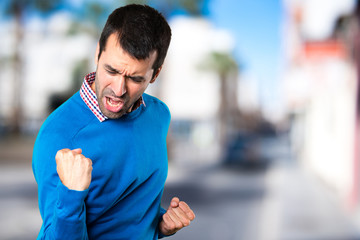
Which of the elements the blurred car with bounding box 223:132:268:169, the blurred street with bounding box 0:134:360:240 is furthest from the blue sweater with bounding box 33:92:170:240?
the blurred car with bounding box 223:132:268:169

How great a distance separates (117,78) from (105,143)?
0.13 meters

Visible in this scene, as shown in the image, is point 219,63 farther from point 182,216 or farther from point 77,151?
point 77,151

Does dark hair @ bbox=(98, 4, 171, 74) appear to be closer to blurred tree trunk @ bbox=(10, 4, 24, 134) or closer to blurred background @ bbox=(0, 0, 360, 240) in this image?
blurred background @ bbox=(0, 0, 360, 240)

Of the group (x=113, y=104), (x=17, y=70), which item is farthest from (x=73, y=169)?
(x=17, y=70)

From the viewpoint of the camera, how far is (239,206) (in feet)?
34.1

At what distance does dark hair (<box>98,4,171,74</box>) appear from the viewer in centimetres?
90

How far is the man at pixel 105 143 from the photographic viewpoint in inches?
33.0

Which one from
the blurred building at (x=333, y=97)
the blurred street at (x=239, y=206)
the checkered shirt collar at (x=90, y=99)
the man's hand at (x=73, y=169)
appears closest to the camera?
the man's hand at (x=73, y=169)

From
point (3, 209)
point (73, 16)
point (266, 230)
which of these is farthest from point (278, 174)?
point (73, 16)

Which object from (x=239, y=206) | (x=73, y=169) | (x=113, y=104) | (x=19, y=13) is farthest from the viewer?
(x=19, y=13)

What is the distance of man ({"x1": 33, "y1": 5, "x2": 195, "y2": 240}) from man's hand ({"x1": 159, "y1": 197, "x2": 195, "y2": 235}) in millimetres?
163

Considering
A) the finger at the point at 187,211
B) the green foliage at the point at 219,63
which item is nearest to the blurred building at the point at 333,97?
the green foliage at the point at 219,63

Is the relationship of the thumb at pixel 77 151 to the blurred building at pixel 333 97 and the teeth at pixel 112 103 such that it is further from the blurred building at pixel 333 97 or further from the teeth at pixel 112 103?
the blurred building at pixel 333 97

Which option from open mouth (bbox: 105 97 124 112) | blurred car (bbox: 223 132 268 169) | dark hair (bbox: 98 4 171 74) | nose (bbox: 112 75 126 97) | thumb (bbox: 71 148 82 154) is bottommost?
blurred car (bbox: 223 132 268 169)
